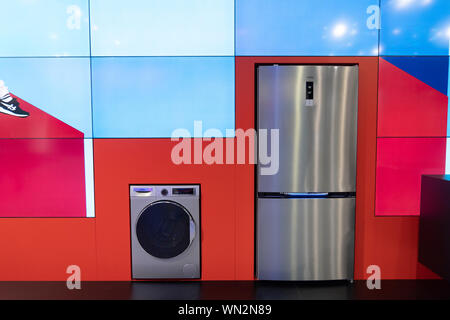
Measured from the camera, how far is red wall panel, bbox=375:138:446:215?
104 inches

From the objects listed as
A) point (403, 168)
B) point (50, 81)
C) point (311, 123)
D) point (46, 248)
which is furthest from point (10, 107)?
point (403, 168)

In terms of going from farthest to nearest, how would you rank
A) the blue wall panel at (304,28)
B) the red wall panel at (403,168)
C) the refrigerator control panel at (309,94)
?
the red wall panel at (403,168) → the blue wall panel at (304,28) → the refrigerator control panel at (309,94)

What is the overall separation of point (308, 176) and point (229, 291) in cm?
114

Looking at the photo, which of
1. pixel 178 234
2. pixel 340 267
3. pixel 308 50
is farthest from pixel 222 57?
pixel 340 267

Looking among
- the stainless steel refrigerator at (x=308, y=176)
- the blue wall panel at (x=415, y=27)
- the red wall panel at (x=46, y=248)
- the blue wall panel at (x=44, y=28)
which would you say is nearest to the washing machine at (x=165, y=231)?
the red wall panel at (x=46, y=248)

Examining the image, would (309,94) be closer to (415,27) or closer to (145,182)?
(415,27)

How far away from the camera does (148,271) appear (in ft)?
8.62

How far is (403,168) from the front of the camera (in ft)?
8.73

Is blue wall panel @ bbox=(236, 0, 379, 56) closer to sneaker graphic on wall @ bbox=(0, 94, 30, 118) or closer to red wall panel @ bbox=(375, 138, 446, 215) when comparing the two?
red wall panel @ bbox=(375, 138, 446, 215)

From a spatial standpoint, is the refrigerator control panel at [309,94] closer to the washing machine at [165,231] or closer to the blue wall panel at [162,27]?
the blue wall panel at [162,27]

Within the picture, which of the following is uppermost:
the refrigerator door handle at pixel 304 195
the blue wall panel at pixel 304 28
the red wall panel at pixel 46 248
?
the blue wall panel at pixel 304 28

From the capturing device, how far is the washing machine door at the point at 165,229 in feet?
8.39

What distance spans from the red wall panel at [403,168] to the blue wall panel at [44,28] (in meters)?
2.68

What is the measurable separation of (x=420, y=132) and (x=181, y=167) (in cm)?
206
